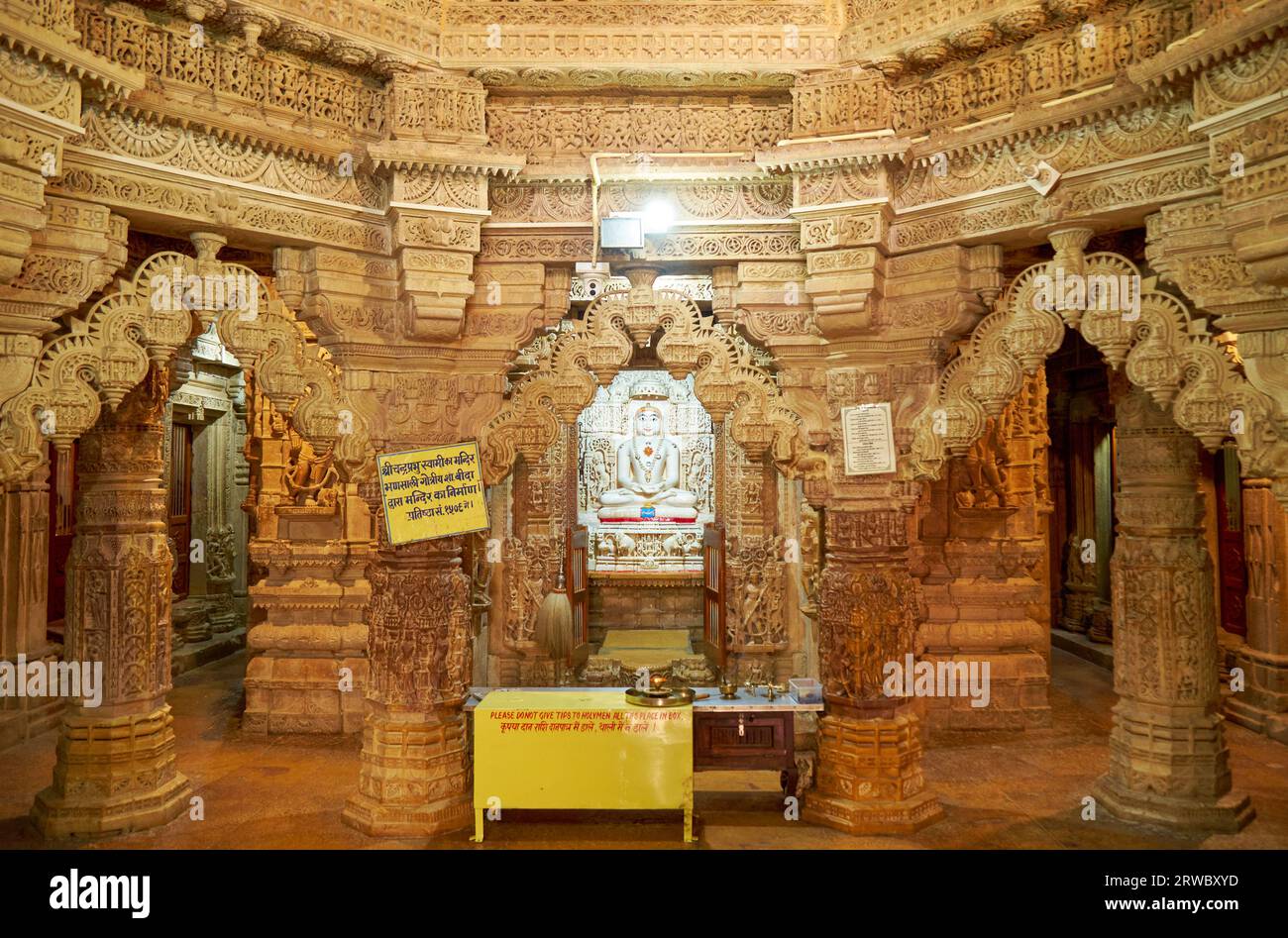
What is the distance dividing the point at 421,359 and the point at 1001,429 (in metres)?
5.58

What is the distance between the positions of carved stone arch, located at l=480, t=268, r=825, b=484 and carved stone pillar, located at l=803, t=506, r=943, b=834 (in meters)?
0.63

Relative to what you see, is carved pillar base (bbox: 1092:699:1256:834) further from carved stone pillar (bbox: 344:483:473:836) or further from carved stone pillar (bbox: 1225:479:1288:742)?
carved stone pillar (bbox: 344:483:473:836)

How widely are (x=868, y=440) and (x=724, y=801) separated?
9.37 feet

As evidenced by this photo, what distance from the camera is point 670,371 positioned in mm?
5672

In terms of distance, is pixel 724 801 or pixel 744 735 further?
pixel 724 801

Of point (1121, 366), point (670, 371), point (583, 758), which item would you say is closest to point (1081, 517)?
point (1121, 366)

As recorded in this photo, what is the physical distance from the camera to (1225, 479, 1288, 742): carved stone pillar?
7.86m

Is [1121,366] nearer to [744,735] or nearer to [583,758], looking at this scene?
[744,735]

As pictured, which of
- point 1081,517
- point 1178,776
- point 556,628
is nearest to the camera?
point 1178,776

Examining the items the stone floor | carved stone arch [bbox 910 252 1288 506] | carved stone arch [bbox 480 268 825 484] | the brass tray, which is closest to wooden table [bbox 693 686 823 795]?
the brass tray

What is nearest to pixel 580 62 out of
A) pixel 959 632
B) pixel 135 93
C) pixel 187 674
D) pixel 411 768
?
pixel 135 93

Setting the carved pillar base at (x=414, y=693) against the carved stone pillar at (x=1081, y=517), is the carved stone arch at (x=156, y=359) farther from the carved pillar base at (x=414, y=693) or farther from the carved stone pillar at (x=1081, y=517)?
the carved stone pillar at (x=1081, y=517)

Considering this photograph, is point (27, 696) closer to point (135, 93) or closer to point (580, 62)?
point (135, 93)

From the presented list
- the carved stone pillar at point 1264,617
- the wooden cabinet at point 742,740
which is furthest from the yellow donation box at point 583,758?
the carved stone pillar at point 1264,617
